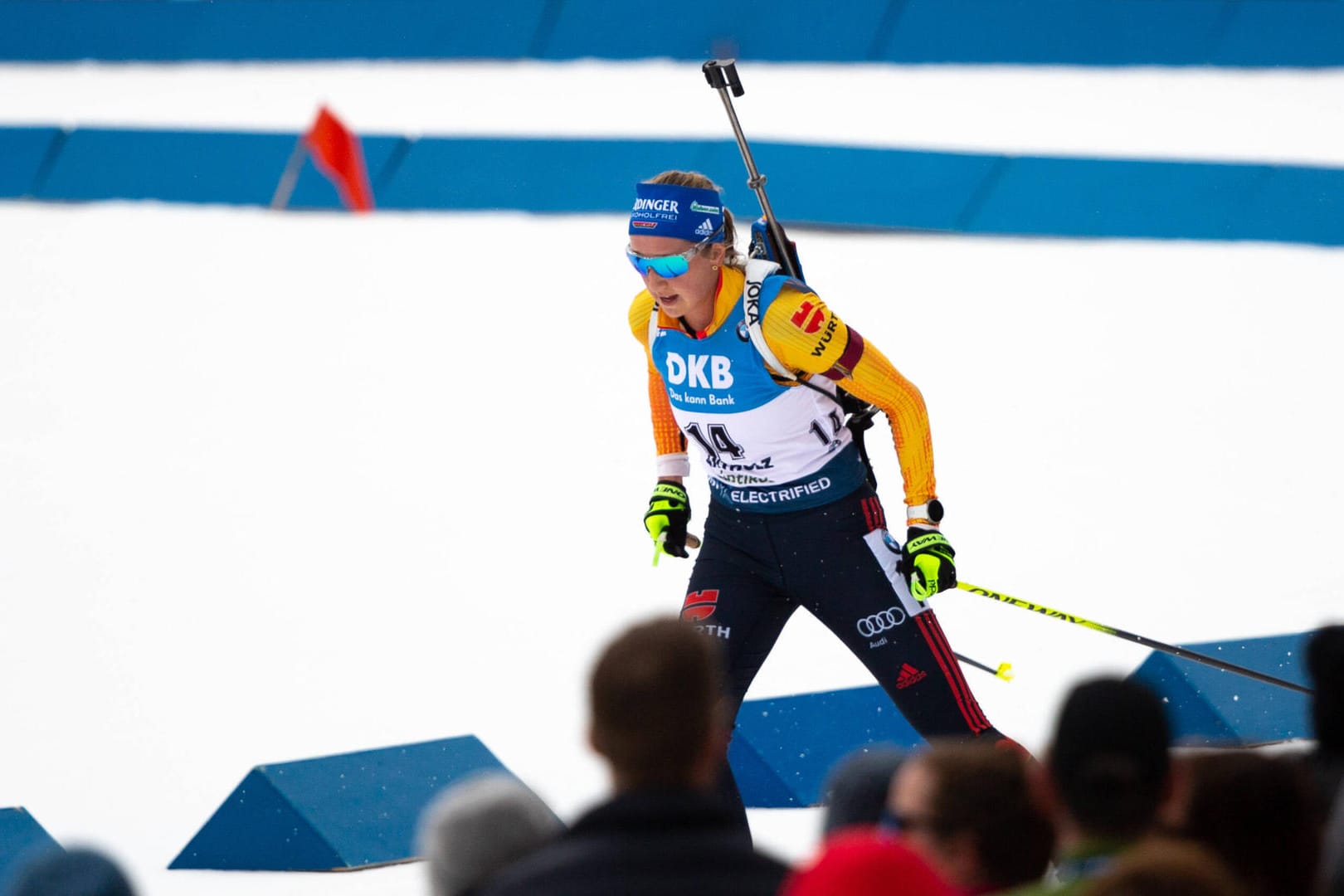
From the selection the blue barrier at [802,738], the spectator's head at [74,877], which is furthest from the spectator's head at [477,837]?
the blue barrier at [802,738]

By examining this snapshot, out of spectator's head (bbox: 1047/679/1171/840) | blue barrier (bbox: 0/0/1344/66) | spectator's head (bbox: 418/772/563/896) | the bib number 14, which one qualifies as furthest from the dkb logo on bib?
blue barrier (bbox: 0/0/1344/66)

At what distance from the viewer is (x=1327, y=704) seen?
2.30 meters

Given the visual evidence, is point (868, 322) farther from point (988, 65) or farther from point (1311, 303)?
point (988, 65)

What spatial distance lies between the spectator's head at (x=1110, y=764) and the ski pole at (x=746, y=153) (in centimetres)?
207

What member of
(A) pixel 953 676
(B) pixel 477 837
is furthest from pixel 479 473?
(B) pixel 477 837

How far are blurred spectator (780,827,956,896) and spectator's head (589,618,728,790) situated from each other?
36cm

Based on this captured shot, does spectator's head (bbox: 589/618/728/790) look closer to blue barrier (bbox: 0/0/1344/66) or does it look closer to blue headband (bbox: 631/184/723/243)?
blue headband (bbox: 631/184/723/243)

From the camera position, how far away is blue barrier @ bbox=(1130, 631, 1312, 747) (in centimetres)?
465

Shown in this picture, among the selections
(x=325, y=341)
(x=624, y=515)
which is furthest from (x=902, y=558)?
(x=325, y=341)

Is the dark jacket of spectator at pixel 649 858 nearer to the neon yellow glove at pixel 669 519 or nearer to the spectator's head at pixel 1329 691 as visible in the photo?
the spectator's head at pixel 1329 691

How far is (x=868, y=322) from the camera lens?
849cm

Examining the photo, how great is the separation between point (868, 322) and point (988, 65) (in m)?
4.30

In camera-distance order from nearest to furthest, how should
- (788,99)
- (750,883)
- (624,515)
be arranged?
(750,883) < (624,515) < (788,99)

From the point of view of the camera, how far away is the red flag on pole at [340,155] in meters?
10.6
